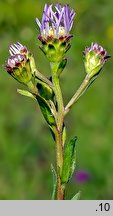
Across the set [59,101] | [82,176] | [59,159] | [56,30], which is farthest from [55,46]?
[82,176]

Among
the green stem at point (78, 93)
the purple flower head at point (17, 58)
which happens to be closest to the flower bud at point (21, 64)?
the purple flower head at point (17, 58)

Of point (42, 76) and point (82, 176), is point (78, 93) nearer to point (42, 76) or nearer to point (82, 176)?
point (42, 76)

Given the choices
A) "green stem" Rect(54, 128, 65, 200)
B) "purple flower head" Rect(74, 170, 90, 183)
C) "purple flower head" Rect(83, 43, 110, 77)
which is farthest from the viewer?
"purple flower head" Rect(74, 170, 90, 183)

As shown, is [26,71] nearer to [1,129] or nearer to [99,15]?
[1,129]

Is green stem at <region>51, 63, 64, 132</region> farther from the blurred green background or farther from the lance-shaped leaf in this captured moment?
the blurred green background

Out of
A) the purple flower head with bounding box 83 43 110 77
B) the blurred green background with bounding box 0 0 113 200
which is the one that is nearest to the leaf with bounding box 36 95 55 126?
the purple flower head with bounding box 83 43 110 77

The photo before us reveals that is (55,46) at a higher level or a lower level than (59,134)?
higher
